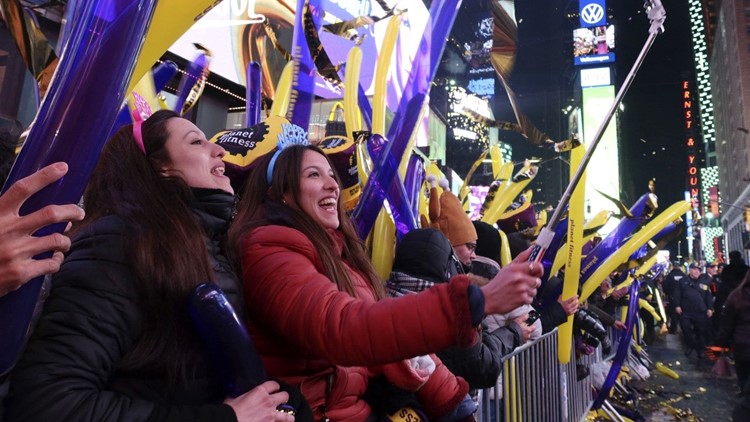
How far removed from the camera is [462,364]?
7.16ft

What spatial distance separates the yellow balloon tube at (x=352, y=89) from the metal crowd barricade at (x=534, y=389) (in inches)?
62.0

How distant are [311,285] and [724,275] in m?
8.90

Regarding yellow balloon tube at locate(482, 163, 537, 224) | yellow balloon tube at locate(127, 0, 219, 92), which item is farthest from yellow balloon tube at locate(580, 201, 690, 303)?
yellow balloon tube at locate(127, 0, 219, 92)

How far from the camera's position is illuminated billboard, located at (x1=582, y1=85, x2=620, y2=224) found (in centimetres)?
5050

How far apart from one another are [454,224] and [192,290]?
2249 millimetres

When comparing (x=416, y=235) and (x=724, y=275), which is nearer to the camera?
(x=416, y=235)

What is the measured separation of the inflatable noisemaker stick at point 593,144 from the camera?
1319mm

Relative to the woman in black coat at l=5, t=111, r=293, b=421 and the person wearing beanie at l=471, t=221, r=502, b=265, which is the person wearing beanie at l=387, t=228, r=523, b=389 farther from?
the person wearing beanie at l=471, t=221, r=502, b=265

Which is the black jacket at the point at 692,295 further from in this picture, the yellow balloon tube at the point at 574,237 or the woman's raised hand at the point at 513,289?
the woman's raised hand at the point at 513,289

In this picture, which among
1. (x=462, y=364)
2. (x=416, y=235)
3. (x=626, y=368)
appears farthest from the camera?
(x=626, y=368)

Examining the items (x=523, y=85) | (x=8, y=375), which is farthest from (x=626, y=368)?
(x=523, y=85)

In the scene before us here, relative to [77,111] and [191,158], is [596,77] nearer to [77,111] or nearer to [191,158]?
[191,158]

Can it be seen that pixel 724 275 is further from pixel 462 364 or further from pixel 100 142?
pixel 100 142

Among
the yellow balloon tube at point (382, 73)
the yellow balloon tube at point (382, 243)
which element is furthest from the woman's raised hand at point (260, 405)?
the yellow balloon tube at point (382, 73)
